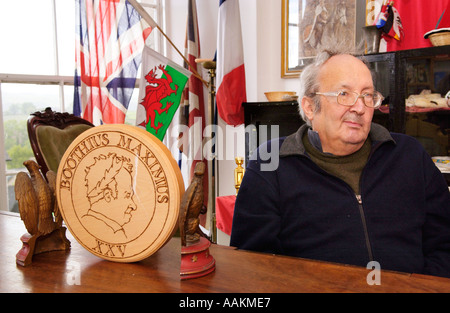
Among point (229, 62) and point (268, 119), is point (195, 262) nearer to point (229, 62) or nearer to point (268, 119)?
point (268, 119)

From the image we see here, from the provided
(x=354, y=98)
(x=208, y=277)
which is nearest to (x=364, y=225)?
(x=354, y=98)

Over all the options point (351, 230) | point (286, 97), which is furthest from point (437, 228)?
point (286, 97)

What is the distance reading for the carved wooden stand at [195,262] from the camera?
0.82m

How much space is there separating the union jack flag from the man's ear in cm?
240

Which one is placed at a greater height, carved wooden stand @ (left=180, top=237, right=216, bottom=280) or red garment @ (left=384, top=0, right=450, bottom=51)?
red garment @ (left=384, top=0, right=450, bottom=51)

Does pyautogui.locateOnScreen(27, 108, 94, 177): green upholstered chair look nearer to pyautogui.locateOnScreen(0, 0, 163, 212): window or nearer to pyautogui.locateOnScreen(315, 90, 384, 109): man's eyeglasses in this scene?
pyautogui.locateOnScreen(315, 90, 384, 109): man's eyeglasses

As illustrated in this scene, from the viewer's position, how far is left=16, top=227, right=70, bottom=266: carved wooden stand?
933mm

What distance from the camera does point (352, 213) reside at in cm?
130

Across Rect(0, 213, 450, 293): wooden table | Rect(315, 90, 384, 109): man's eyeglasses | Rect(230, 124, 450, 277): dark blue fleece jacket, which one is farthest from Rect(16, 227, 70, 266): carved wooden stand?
Rect(315, 90, 384, 109): man's eyeglasses

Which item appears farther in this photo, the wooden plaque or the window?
the window

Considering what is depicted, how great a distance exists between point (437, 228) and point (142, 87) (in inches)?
105

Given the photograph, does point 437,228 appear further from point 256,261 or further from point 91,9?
point 91,9

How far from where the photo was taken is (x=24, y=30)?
12.0 ft

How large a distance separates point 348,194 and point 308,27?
2642 mm
